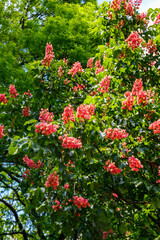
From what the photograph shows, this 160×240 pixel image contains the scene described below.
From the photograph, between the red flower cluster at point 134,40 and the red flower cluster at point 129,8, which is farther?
the red flower cluster at point 129,8

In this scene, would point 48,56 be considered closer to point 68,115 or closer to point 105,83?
point 105,83

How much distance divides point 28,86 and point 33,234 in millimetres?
5313

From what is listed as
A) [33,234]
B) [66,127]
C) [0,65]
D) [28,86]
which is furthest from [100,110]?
[33,234]

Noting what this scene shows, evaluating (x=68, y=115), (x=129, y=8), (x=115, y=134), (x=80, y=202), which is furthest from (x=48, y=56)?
(x=80, y=202)

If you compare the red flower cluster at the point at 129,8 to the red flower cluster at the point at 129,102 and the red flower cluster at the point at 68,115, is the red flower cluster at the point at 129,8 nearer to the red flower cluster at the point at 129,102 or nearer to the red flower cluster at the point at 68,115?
the red flower cluster at the point at 129,102

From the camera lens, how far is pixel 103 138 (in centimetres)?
298

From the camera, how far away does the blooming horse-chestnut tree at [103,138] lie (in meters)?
3.01

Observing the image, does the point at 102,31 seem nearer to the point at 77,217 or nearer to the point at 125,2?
the point at 125,2

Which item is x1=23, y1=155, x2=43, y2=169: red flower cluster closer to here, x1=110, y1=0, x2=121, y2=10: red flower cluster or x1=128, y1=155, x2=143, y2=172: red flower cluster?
x1=128, y1=155, x2=143, y2=172: red flower cluster

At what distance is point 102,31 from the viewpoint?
4969 mm

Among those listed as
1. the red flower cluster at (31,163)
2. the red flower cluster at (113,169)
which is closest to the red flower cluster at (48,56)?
the red flower cluster at (31,163)

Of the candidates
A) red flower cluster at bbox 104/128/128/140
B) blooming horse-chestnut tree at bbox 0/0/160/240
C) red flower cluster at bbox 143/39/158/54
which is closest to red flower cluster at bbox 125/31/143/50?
blooming horse-chestnut tree at bbox 0/0/160/240

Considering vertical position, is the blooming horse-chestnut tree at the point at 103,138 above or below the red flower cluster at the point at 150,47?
below

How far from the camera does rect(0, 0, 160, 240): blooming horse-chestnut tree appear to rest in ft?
9.89
